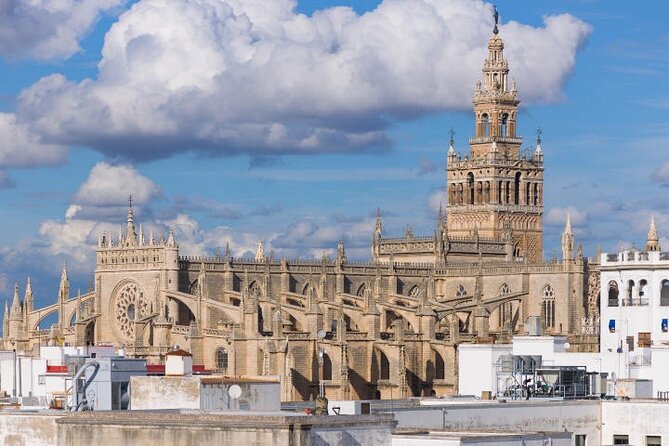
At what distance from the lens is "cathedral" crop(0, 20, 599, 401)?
104 meters

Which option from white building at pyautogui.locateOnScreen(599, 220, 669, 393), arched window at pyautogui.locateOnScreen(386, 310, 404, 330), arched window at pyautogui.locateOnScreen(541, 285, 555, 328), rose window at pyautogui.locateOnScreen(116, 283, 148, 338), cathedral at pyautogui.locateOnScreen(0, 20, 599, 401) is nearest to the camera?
white building at pyautogui.locateOnScreen(599, 220, 669, 393)

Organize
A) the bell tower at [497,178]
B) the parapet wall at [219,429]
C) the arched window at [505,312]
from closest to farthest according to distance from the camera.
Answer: the parapet wall at [219,429] < the arched window at [505,312] < the bell tower at [497,178]

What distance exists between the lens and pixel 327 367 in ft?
347

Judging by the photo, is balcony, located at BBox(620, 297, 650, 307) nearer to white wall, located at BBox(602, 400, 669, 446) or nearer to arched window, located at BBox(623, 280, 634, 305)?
arched window, located at BBox(623, 280, 634, 305)

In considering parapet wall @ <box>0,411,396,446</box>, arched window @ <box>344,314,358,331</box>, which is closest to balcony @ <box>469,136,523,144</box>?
arched window @ <box>344,314,358,331</box>

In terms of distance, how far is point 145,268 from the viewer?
11594cm

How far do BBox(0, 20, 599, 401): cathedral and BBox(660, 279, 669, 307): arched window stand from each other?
51.5 feet

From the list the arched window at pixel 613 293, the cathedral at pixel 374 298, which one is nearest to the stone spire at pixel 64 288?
the cathedral at pixel 374 298

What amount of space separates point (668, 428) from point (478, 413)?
5424 mm

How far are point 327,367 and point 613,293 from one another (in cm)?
2916

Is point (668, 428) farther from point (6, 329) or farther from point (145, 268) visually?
point (6, 329)

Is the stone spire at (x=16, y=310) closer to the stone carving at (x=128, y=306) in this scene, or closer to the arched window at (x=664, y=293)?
the stone carving at (x=128, y=306)

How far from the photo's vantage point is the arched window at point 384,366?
10712 centimetres

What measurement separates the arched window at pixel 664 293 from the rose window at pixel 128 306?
48066mm
